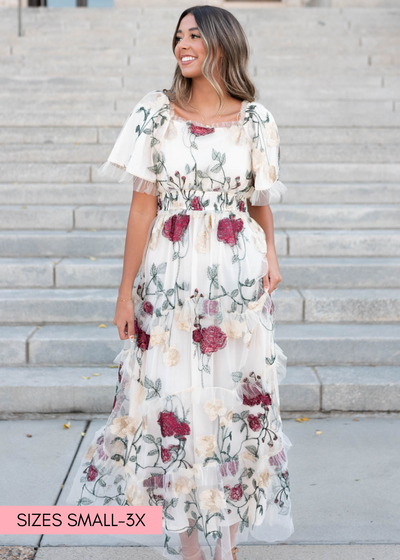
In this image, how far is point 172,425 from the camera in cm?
215

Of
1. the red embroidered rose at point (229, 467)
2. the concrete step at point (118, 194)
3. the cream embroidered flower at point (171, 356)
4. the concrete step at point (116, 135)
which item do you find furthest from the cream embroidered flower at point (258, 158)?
the concrete step at point (116, 135)

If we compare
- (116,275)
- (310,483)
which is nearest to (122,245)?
(116,275)

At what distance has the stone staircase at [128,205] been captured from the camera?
4.13 metres

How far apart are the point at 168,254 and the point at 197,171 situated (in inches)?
12.4


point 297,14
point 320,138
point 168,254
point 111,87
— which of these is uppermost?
point 297,14

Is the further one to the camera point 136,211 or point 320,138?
point 320,138

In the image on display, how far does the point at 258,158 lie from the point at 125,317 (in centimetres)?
76

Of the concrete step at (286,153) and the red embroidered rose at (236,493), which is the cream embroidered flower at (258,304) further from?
the concrete step at (286,153)

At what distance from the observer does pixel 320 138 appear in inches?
258

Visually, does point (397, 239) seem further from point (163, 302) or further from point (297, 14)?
point (297, 14)

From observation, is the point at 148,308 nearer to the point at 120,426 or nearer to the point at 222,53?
the point at 120,426

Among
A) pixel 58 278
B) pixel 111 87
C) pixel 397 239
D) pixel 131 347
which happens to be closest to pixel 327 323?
pixel 397 239

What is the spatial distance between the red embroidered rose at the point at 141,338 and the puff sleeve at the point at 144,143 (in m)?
0.51

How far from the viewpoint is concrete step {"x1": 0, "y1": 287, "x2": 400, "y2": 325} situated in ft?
14.7
